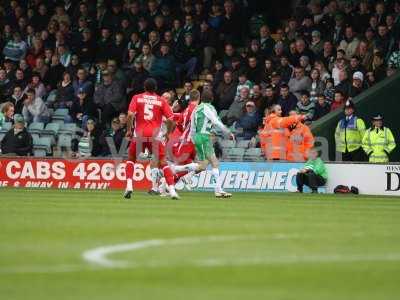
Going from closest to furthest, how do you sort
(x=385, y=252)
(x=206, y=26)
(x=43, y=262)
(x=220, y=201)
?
(x=43, y=262)
(x=385, y=252)
(x=220, y=201)
(x=206, y=26)

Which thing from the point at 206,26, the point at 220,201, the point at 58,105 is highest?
the point at 206,26

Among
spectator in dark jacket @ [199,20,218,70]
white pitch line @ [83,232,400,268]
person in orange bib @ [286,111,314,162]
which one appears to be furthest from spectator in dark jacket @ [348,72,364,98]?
white pitch line @ [83,232,400,268]

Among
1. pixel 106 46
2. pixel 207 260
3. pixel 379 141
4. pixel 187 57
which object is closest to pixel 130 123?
pixel 379 141

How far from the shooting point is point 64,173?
27.6 m

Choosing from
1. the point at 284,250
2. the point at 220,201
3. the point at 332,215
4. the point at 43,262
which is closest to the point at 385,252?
Answer: the point at 284,250

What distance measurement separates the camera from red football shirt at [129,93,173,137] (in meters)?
21.2

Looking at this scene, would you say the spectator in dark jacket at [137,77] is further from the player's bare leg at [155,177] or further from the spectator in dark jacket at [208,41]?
the player's bare leg at [155,177]

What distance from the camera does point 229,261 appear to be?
9.39 m

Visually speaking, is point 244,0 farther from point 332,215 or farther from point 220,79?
point 332,215

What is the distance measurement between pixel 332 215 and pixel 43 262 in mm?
7603

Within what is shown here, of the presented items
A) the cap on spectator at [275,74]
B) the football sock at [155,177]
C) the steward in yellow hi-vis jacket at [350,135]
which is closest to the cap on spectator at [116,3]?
the cap on spectator at [275,74]

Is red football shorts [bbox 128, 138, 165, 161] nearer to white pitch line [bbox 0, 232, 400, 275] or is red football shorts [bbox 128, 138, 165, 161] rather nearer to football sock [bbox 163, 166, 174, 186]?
football sock [bbox 163, 166, 174, 186]

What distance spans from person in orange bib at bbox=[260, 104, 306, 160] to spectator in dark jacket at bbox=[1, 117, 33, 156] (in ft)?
20.0

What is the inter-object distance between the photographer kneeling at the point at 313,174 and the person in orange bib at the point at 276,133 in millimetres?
811
